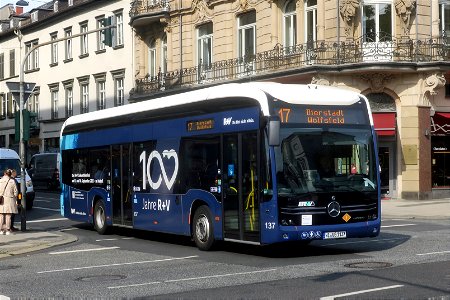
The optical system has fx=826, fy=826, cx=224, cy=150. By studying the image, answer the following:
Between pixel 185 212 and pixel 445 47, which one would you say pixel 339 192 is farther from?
pixel 445 47

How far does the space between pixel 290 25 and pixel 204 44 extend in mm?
6831

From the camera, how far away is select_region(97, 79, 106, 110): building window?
51469mm

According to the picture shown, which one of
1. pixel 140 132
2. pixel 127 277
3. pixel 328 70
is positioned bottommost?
pixel 127 277

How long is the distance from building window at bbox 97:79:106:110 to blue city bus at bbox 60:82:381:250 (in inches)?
1311

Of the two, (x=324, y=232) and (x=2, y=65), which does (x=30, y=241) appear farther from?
(x=2, y=65)

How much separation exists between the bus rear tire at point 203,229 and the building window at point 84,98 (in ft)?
124

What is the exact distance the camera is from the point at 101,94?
51.9 metres

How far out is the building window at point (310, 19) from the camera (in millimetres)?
34344

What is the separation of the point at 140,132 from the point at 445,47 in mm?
18054

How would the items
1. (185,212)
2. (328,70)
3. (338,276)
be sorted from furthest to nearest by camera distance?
(328,70), (185,212), (338,276)

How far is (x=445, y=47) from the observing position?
109ft

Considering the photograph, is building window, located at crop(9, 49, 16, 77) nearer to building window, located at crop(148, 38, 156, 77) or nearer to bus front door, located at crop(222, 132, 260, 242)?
building window, located at crop(148, 38, 156, 77)

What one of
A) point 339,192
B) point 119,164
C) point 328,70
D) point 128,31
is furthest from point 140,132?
point 128,31

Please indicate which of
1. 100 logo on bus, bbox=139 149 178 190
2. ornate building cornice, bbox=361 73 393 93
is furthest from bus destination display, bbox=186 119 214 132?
ornate building cornice, bbox=361 73 393 93
